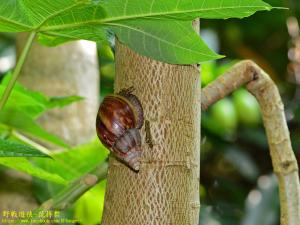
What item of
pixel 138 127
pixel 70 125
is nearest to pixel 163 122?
pixel 138 127

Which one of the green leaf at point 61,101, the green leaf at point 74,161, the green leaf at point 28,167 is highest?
the green leaf at point 61,101

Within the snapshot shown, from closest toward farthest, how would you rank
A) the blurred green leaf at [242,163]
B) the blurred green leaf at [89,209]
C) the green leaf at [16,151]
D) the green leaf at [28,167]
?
the green leaf at [16,151] < the green leaf at [28,167] < the blurred green leaf at [89,209] < the blurred green leaf at [242,163]

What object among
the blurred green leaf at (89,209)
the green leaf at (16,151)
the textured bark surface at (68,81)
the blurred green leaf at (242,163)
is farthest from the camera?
the blurred green leaf at (242,163)

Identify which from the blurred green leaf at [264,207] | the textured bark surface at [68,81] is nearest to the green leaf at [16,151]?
the textured bark surface at [68,81]

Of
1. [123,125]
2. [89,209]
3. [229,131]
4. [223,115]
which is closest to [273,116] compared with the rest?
[123,125]

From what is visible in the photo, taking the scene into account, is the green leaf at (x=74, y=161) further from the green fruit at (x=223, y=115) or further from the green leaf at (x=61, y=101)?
the green fruit at (x=223, y=115)

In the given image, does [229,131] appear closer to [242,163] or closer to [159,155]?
[242,163]
